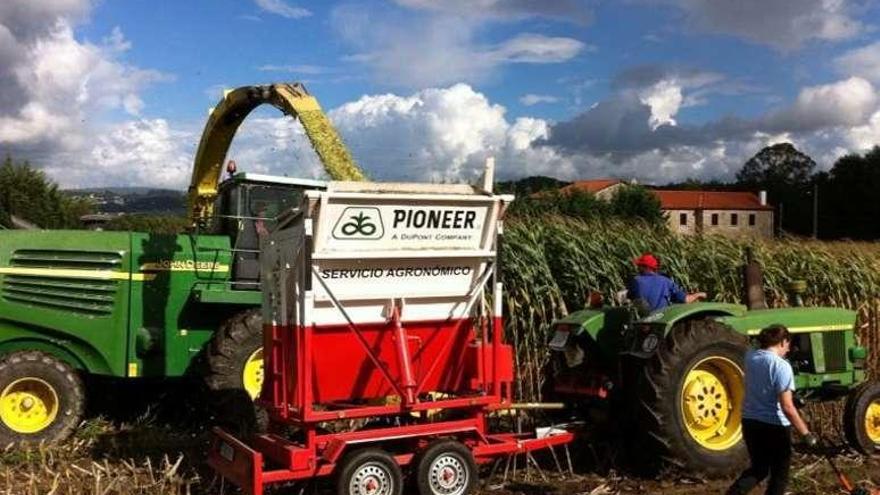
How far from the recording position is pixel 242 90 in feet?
36.1

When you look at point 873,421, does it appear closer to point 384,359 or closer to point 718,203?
point 384,359

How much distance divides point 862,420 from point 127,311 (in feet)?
22.2

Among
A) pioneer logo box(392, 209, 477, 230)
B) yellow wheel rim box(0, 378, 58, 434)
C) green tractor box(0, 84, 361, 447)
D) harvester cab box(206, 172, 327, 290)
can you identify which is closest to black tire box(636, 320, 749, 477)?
pioneer logo box(392, 209, 477, 230)

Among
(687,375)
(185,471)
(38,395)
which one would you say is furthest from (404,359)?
(38,395)

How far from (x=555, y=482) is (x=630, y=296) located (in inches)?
73.9

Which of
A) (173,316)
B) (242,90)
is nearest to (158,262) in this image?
(173,316)

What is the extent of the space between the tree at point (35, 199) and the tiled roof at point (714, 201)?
54.4m

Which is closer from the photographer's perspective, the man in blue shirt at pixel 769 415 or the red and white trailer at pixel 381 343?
the man in blue shirt at pixel 769 415

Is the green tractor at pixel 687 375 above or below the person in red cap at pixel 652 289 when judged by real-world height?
below

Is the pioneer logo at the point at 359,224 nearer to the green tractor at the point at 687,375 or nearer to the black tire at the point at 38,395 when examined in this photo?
the green tractor at the point at 687,375

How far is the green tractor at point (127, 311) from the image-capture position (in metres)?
7.87

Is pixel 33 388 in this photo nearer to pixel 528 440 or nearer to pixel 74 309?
pixel 74 309

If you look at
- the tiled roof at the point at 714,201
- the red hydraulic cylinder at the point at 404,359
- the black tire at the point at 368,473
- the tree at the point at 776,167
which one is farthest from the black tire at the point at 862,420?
the tree at the point at 776,167

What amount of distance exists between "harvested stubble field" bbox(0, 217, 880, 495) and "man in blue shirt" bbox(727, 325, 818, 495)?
107cm
